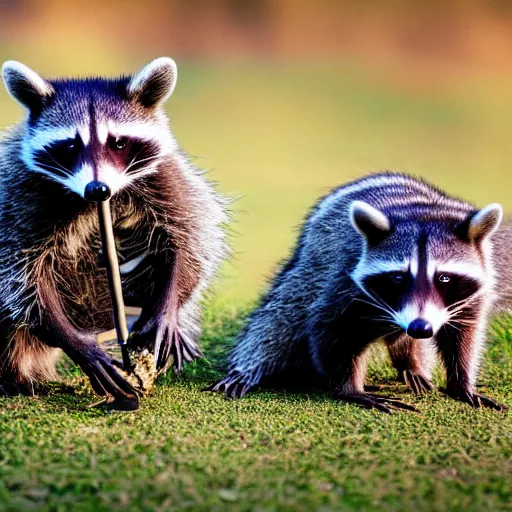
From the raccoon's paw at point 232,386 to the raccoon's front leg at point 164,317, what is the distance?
24 cm

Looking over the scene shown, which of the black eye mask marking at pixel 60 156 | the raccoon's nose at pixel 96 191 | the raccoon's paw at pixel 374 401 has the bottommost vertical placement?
the raccoon's paw at pixel 374 401

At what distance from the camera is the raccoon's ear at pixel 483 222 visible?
13.1 ft

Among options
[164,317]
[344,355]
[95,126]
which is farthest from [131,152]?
[344,355]

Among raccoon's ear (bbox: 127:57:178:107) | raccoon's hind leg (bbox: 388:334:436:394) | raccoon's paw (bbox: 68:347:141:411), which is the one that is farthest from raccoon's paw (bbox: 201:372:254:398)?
raccoon's ear (bbox: 127:57:178:107)

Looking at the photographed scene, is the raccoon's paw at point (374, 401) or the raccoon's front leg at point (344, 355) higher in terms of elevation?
the raccoon's front leg at point (344, 355)

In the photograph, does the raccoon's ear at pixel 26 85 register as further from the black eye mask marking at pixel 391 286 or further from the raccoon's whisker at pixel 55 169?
the black eye mask marking at pixel 391 286

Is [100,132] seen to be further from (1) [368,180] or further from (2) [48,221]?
(1) [368,180]

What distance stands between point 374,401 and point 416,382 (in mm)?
687

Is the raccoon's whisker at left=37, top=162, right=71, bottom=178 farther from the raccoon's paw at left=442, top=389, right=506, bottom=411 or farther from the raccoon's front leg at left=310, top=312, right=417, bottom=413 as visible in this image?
the raccoon's paw at left=442, top=389, right=506, bottom=411

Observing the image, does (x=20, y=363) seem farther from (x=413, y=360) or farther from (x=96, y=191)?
(x=413, y=360)

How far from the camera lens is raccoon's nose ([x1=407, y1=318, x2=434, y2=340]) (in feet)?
12.0

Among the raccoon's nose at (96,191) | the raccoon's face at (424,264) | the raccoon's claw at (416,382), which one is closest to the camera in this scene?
the raccoon's nose at (96,191)

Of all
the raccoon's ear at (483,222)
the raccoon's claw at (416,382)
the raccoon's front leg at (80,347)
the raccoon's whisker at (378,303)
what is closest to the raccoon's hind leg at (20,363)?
the raccoon's front leg at (80,347)

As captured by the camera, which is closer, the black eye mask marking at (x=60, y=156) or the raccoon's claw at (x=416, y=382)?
the black eye mask marking at (x=60, y=156)
